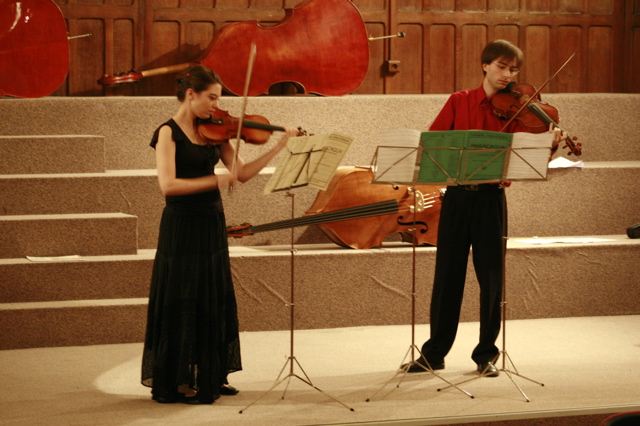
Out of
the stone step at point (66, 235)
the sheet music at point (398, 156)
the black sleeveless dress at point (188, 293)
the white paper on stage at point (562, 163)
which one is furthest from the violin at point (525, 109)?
the stone step at point (66, 235)

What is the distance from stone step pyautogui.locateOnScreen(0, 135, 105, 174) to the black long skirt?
1900mm

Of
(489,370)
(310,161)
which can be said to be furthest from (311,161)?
(489,370)

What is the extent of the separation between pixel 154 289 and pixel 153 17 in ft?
10.9

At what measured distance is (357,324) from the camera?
15.9ft

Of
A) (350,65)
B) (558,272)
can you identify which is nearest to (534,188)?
(558,272)

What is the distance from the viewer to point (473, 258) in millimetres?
3914

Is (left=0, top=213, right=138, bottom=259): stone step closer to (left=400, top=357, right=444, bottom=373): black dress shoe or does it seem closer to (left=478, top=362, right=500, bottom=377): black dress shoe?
(left=400, top=357, right=444, bottom=373): black dress shoe

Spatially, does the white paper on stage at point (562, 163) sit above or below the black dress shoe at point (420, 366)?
above

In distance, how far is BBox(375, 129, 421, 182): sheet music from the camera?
3.37 meters

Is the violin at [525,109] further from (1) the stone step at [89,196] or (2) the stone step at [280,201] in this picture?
(1) the stone step at [89,196]

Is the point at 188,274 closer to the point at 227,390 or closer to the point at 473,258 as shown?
the point at 227,390

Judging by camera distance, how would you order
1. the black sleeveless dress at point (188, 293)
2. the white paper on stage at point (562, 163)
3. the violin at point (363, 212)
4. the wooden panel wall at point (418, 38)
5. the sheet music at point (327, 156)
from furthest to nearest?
Answer: the wooden panel wall at point (418, 38) < the white paper on stage at point (562, 163) < the violin at point (363, 212) < the black sleeveless dress at point (188, 293) < the sheet music at point (327, 156)

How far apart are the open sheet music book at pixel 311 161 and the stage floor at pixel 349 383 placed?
2.53ft

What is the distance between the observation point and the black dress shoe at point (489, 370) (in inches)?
151
